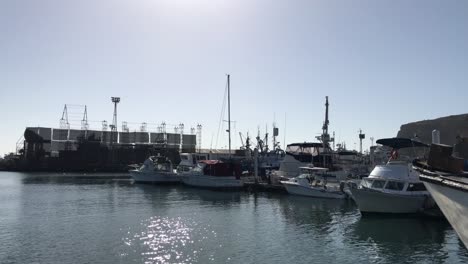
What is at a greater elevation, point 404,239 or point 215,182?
point 215,182

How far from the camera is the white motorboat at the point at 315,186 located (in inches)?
2136

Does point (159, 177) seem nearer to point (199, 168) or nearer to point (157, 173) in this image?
point (157, 173)

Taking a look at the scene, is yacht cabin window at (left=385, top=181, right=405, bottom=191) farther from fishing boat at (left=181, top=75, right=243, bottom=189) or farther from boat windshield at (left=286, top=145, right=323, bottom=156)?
boat windshield at (left=286, top=145, right=323, bottom=156)

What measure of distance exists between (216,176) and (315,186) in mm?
20034

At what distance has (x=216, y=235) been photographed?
102 feet

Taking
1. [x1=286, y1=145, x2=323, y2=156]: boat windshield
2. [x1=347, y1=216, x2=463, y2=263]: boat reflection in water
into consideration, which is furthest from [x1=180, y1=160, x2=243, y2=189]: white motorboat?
[x1=347, y1=216, x2=463, y2=263]: boat reflection in water

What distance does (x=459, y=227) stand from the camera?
42.4 ft

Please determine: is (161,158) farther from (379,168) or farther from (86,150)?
(86,150)

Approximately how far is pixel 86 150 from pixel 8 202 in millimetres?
111004

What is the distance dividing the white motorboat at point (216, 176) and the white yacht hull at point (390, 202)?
31.7 metres

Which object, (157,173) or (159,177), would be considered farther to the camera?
(157,173)

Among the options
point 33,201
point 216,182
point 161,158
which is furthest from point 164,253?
point 161,158

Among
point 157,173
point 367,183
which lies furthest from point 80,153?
point 367,183

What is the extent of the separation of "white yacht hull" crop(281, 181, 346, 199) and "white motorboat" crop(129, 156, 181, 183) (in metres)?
29.5
